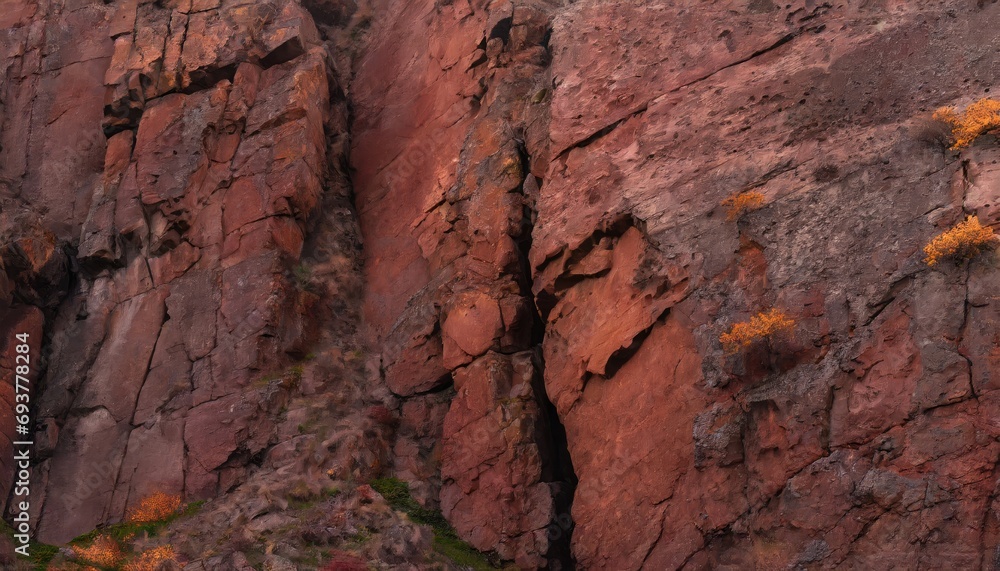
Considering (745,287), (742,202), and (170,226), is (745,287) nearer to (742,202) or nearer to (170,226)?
(742,202)

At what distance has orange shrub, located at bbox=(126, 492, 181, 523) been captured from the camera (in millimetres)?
22328

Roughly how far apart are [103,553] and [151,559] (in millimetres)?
1119

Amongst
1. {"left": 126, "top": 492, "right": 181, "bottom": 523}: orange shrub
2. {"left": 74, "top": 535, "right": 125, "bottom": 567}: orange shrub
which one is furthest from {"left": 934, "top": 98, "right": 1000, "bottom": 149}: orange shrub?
{"left": 126, "top": 492, "right": 181, "bottom": 523}: orange shrub

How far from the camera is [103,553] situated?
19.5 meters

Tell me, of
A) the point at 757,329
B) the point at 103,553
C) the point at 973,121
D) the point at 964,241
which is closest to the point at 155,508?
the point at 103,553

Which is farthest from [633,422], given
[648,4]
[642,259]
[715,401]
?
[648,4]

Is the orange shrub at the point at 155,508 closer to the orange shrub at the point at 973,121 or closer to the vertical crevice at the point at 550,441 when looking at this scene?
the vertical crevice at the point at 550,441

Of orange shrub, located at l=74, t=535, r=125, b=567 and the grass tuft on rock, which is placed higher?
orange shrub, located at l=74, t=535, r=125, b=567

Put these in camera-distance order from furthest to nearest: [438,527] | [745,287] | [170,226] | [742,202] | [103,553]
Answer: [170,226], [438,527], [742,202], [103,553], [745,287]

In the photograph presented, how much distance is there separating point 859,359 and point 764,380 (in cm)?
176

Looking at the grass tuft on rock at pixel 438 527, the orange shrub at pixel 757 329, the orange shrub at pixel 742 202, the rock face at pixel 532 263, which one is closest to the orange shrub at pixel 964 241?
the rock face at pixel 532 263

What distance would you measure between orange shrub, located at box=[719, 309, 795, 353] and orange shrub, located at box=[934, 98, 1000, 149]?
4.13 m

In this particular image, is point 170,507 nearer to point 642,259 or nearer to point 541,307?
point 541,307

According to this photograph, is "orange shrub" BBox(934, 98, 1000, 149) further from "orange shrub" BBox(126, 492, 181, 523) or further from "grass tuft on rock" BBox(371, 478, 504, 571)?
"orange shrub" BBox(126, 492, 181, 523)
